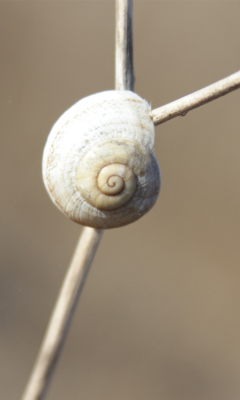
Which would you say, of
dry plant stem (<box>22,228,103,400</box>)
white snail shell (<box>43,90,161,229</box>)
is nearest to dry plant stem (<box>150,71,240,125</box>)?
white snail shell (<box>43,90,161,229</box>)

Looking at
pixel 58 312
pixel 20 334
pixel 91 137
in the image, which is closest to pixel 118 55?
pixel 91 137

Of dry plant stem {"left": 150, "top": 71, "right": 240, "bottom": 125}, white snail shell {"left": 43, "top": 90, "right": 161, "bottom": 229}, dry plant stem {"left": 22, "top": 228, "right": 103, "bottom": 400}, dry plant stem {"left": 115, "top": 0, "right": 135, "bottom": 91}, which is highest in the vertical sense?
dry plant stem {"left": 115, "top": 0, "right": 135, "bottom": 91}

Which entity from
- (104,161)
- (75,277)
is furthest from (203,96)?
(75,277)

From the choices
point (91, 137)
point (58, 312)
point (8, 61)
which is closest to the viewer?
point (91, 137)

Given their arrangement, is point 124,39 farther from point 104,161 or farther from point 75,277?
point 75,277

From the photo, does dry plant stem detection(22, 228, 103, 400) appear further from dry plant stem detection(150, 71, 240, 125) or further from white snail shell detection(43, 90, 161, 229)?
dry plant stem detection(150, 71, 240, 125)

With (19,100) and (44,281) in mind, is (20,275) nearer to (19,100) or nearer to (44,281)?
(44,281)

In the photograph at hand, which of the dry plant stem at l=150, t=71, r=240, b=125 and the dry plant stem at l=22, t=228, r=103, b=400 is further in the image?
the dry plant stem at l=22, t=228, r=103, b=400
